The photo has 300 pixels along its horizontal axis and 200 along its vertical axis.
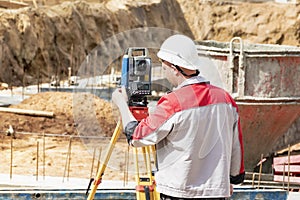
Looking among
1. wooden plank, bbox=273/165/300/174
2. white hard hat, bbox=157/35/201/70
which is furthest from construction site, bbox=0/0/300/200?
white hard hat, bbox=157/35/201/70

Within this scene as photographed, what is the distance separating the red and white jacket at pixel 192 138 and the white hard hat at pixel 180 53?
77mm

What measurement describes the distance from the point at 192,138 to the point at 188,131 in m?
0.04

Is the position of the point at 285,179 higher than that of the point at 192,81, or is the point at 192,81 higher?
the point at 192,81

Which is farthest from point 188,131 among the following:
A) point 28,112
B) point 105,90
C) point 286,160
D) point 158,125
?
point 105,90

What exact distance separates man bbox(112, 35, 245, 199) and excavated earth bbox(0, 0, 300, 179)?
2.46 feet

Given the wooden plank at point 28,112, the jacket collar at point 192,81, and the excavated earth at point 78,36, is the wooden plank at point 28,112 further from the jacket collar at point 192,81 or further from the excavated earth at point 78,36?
the jacket collar at point 192,81

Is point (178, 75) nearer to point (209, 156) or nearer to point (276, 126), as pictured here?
point (209, 156)

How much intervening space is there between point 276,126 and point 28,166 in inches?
135

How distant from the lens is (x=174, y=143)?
271 cm

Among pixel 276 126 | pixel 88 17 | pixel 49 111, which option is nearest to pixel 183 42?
pixel 276 126

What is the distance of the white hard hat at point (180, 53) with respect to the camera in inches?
106

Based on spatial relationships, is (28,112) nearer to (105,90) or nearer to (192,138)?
(105,90)

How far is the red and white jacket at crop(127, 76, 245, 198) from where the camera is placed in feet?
8.75

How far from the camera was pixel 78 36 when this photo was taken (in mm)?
20484
